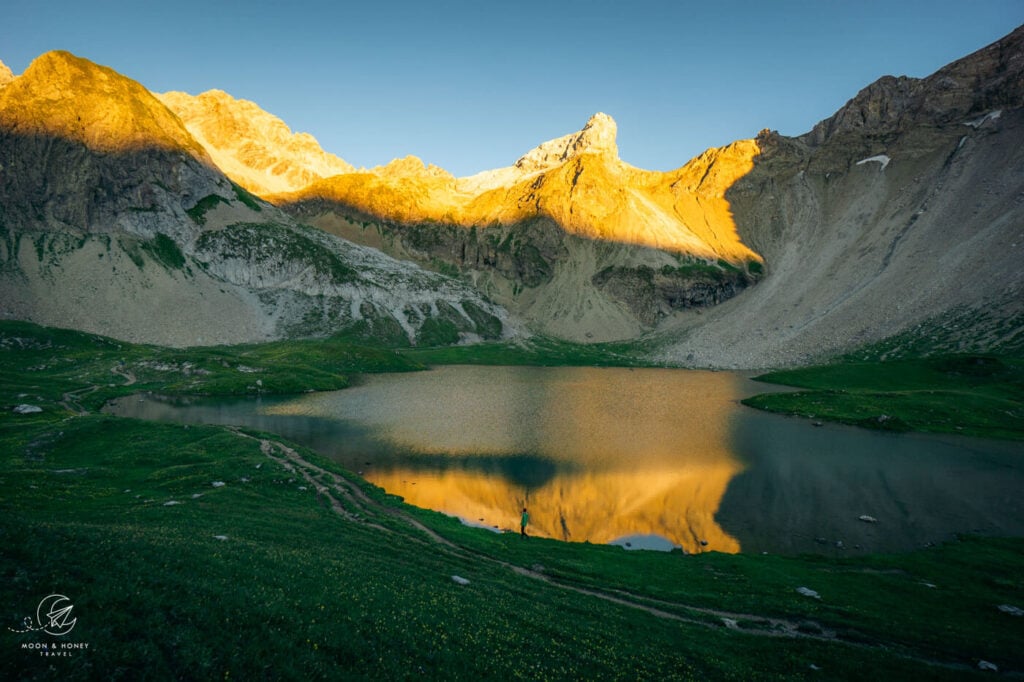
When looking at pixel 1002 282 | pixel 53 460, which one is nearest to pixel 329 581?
pixel 53 460

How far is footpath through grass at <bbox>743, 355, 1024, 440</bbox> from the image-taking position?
76.4 m

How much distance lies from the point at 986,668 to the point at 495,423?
61.4 metres

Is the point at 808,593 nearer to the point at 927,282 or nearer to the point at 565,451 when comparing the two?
the point at 565,451

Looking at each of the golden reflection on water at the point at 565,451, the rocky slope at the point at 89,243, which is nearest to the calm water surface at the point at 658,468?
the golden reflection on water at the point at 565,451

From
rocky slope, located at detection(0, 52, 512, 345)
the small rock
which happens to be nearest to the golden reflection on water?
the small rock

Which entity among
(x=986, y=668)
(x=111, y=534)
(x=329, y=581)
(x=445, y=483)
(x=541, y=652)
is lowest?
(x=445, y=483)

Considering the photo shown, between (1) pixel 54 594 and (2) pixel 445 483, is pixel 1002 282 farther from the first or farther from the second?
(1) pixel 54 594

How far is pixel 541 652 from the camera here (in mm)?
17141

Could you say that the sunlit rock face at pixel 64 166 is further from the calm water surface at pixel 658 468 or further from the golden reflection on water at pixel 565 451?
the golden reflection on water at pixel 565 451
